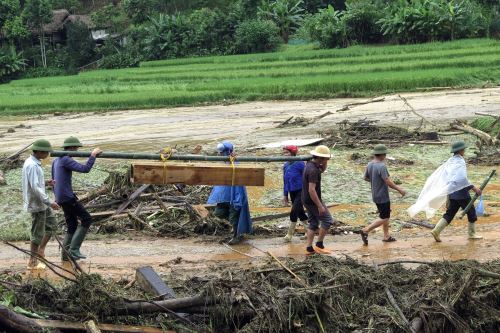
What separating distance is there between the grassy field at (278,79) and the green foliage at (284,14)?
290 inches

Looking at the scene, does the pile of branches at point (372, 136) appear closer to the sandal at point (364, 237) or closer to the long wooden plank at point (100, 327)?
the sandal at point (364, 237)

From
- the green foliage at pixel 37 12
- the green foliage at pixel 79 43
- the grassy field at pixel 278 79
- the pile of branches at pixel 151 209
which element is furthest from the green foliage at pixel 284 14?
the pile of branches at pixel 151 209

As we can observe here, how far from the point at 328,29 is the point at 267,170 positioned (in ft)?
116

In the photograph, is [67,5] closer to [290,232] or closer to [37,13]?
[37,13]

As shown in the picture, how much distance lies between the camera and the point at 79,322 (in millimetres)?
6707

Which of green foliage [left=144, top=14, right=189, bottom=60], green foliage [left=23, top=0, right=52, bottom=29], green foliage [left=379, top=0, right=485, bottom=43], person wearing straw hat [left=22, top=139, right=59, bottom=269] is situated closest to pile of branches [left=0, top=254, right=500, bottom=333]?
person wearing straw hat [left=22, top=139, right=59, bottom=269]

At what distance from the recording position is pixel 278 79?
128ft

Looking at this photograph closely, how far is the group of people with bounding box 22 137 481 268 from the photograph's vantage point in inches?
402

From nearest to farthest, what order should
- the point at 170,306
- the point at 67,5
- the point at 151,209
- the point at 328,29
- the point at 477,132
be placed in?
the point at 170,306 < the point at 151,209 < the point at 477,132 < the point at 328,29 < the point at 67,5

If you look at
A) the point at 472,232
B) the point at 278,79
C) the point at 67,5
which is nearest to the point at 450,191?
the point at 472,232

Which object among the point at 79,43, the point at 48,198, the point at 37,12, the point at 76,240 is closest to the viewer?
the point at 48,198

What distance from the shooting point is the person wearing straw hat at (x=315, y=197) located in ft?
34.9

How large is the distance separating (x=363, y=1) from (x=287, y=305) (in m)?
48.4

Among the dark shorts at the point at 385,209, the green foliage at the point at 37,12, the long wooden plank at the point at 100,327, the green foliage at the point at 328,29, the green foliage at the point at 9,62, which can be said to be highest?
the green foliage at the point at 37,12
